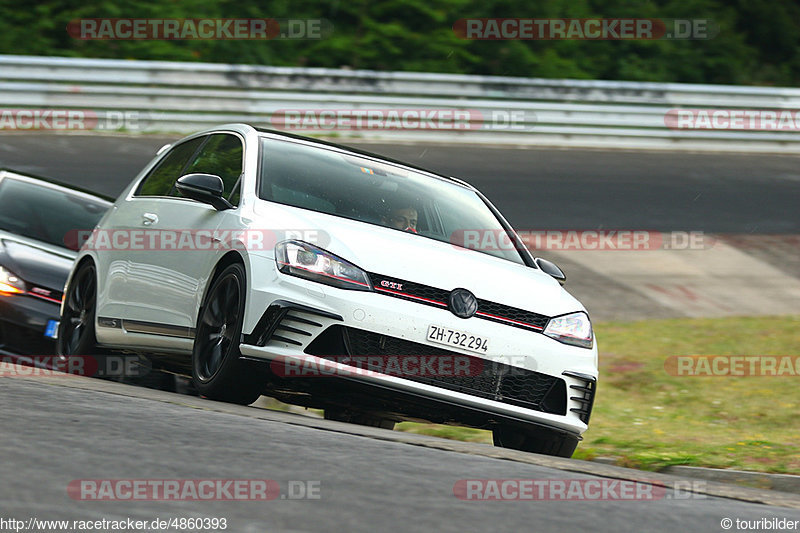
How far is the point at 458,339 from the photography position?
20.2 feet

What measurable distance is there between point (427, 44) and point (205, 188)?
16469 mm

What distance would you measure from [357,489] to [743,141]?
60.1ft

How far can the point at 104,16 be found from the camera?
2138 cm

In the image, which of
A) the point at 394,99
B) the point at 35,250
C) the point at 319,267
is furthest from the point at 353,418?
the point at 394,99

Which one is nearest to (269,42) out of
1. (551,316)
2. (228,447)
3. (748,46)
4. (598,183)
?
(598,183)

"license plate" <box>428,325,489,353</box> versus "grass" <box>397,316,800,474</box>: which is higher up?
"license plate" <box>428,325,489,353</box>

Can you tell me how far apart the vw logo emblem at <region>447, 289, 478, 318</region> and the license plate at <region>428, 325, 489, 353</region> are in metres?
0.10

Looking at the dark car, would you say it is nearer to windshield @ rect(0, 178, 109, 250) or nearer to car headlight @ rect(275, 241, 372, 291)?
→ windshield @ rect(0, 178, 109, 250)

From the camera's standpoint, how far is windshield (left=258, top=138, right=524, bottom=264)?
6906 millimetres

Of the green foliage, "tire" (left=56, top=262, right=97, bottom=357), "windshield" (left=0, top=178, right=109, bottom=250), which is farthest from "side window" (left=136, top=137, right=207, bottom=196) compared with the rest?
the green foliage

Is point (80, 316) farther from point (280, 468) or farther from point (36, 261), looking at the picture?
point (280, 468)

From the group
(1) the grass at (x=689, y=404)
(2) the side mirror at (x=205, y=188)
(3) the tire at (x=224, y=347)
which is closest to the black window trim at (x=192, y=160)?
(2) the side mirror at (x=205, y=188)

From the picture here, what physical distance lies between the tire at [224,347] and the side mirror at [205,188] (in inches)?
18.8

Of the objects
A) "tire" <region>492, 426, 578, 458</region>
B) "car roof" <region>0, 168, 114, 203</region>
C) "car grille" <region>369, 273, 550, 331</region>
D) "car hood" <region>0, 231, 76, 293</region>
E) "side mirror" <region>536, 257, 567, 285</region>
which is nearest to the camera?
"car grille" <region>369, 273, 550, 331</region>
